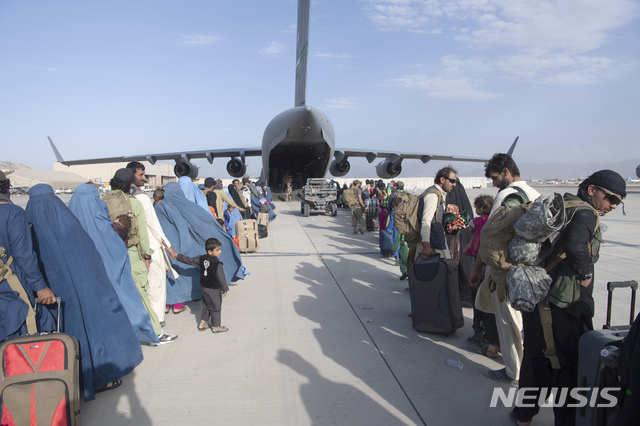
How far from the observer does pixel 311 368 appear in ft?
11.6

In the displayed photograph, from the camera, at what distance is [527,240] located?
2506 millimetres

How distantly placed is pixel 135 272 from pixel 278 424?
2223mm

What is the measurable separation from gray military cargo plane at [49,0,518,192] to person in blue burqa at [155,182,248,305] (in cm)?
1146

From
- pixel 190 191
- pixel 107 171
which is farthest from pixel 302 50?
pixel 107 171

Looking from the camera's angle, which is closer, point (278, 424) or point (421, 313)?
point (278, 424)

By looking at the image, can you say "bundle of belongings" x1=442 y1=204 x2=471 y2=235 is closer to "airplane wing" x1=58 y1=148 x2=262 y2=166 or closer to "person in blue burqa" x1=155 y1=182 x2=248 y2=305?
"person in blue burqa" x1=155 y1=182 x2=248 y2=305

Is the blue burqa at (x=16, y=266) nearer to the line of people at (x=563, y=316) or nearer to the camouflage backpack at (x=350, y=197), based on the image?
the line of people at (x=563, y=316)

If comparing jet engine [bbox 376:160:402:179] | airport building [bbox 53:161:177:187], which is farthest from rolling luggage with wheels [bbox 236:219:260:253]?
airport building [bbox 53:161:177:187]

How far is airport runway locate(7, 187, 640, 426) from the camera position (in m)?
2.84

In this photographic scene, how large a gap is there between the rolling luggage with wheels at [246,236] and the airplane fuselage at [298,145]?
8546 mm

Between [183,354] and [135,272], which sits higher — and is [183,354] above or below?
below

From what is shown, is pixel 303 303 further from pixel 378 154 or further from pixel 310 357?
pixel 378 154

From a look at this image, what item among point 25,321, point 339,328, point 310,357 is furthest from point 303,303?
point 25,321

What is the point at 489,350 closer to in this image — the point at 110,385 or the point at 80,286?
the point at 110,385
